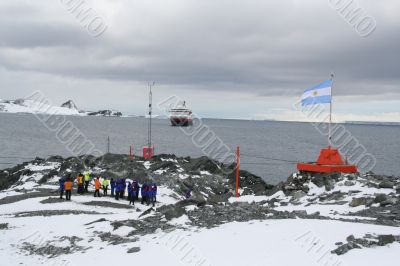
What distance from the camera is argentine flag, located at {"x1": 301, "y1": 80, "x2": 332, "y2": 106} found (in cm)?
2044

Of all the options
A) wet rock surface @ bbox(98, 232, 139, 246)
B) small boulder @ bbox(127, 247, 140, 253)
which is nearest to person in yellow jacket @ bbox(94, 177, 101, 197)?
wet rock surface @ bbox(98, 232, 139, 246)

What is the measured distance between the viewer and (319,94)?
20.9 meters

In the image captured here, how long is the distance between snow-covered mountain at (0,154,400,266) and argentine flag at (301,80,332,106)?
3.92 meters

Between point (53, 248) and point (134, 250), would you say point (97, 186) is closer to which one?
point (53, 248)

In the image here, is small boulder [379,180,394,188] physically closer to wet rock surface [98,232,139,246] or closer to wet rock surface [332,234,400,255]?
wet rock surface [332,234,400,255]

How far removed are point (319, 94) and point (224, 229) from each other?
35.7 ft

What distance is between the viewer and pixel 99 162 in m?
41.8

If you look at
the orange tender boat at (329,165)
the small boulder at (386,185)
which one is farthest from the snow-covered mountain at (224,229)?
the orange tender boat at (329,165)

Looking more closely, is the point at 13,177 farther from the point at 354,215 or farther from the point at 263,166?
the point at 263,166

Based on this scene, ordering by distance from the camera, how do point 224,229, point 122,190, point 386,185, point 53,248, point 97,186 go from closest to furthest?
point 224,229 < point 53,248 < point 386,185 < point 97,186 < point 122,190

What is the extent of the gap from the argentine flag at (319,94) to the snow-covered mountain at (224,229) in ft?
12.9

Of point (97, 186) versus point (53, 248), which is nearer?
point (53, 248)

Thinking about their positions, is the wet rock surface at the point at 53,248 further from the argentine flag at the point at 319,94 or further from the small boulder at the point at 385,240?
the argentine flag at the point at 319,94

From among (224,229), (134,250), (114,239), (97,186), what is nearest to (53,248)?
(114,239)
